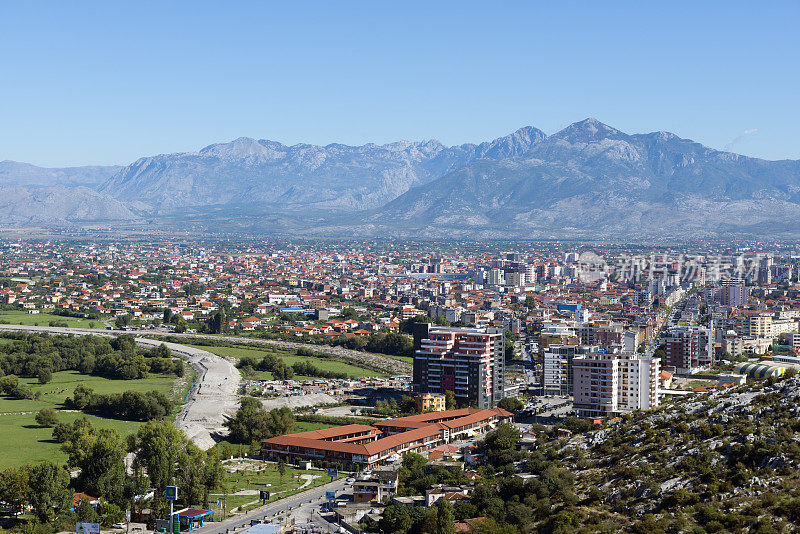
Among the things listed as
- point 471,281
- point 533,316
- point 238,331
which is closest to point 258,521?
point 238,331

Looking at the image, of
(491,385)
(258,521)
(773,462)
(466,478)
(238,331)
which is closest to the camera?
(773,462)

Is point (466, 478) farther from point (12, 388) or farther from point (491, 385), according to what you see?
point (12, 388)

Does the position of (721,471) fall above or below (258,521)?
above

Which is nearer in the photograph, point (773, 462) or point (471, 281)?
point (773, 462)

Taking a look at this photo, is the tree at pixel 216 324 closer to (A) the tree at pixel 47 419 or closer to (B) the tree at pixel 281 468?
(A) the tree at pixel 47 419

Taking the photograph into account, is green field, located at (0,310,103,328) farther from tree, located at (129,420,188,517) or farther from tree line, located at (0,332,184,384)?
tree, located at (129,420,188,517)

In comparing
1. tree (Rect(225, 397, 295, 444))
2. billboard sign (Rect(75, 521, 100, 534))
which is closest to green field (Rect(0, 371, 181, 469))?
tree (Rect(225, 397, 295, 444))

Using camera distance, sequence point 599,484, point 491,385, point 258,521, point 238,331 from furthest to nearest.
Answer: point 238,331, point 491,385, point 258,521, point 599,484
